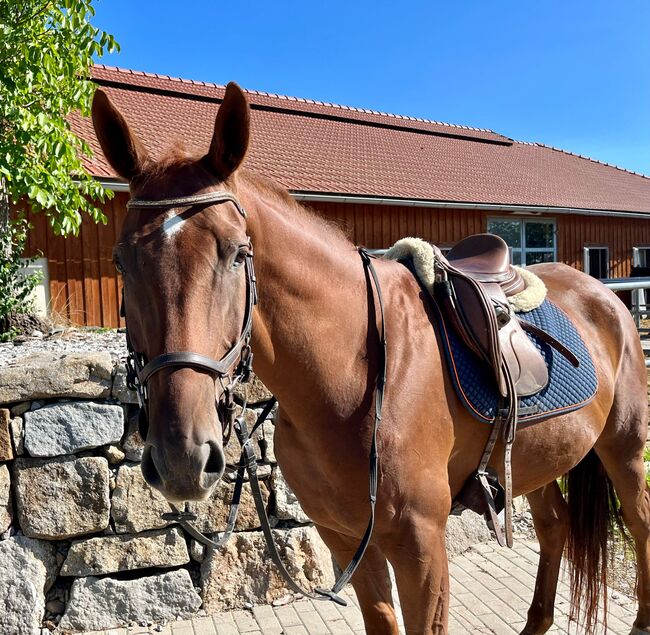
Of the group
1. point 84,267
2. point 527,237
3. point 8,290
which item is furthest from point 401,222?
point 8,290

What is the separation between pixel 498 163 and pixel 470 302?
55.8 feet

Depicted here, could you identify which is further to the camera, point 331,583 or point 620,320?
point 331,583

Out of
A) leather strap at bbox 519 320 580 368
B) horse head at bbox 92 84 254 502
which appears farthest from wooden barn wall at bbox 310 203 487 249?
horse head at bbox 92 84 254 502

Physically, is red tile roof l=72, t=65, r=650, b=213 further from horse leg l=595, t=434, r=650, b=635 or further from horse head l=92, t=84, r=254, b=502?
horse leg l=595, t=434, r=650, b=635

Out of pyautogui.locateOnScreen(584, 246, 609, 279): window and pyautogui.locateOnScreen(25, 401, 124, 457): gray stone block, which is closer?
pyautogui.locateOnScreen(25, 401, 124, 457): gray stone block

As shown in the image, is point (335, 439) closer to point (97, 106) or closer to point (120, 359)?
point (97, 106)

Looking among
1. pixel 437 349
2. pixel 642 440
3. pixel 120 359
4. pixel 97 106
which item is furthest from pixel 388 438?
pixel 120 359

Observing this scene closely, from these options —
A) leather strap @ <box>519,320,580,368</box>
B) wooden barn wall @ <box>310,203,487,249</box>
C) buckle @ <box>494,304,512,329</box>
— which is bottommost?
leather strap @ <box>519,320,580,368</box>

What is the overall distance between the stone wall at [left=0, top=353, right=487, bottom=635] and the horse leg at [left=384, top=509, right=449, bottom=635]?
1657 mm

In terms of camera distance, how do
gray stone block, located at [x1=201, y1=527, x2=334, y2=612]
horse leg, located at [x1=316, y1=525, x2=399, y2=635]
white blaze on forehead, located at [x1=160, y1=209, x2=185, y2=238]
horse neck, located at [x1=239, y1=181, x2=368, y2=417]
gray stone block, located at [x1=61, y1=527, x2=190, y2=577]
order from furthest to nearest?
gray stone block, located at [x1=201, y1=527, x2=334, y2=612], gray stone block, located at [x1=61, y1=527, x2=190, y2=577], horse leg, located at [x1=316, y1=525, x2=399, y2=635], horse neck, located at [x1=239, y1=181, x2=368, y2=417], white blaze on forehead, located at [x1=160, y1=209, x2=185, y2=238]

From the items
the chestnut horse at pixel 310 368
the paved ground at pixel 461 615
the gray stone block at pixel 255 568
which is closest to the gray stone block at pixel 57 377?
the gray stone block at pixel 255 568

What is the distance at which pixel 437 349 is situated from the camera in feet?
6.20

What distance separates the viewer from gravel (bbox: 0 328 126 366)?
12.8ft

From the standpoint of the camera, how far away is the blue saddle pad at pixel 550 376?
6.23 feet
